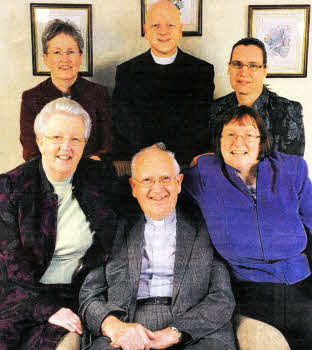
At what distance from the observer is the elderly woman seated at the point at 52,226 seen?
1771 millimetres

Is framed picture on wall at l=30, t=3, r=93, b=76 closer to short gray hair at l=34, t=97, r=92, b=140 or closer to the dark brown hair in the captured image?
short gray hair at l=34, t=97, r=92, b=140

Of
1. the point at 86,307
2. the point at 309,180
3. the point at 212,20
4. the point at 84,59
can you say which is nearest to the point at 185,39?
the point at 212,20

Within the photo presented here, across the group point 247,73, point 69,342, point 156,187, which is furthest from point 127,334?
point 247,73

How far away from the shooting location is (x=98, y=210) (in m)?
1.86

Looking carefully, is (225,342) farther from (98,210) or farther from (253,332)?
(98,210)

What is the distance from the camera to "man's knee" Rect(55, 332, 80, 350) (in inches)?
65.0

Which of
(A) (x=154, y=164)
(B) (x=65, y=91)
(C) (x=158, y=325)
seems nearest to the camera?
(C) (x=158, y=325)

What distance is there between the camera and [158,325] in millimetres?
1718

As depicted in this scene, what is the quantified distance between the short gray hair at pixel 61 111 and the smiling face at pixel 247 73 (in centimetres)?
75

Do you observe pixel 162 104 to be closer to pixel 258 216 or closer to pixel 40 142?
pixel 40 142

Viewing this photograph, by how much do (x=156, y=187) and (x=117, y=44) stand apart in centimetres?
75

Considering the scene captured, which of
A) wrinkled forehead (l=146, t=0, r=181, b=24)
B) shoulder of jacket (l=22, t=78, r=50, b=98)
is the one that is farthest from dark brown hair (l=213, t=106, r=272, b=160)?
shoulder of jacket (l=22, t=78, r=50, b=98)

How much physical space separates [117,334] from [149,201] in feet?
1.97

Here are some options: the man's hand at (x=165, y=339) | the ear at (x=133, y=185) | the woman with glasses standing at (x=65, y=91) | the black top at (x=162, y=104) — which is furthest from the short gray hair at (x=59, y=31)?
the man's hand at (x=165, y=339)
